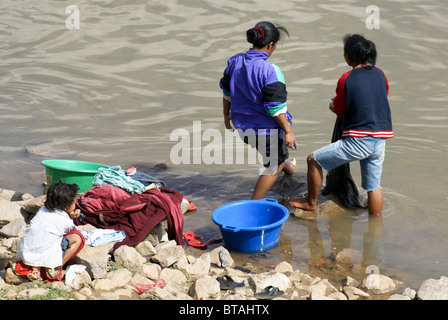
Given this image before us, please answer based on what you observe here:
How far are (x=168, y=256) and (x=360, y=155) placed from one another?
1.95 meters

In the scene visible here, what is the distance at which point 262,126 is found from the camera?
5.21 m

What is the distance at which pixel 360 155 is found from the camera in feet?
16.5

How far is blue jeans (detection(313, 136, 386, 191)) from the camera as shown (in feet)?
16.3

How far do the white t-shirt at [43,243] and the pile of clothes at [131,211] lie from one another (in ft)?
2.09

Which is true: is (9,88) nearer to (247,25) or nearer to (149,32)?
(149,32)

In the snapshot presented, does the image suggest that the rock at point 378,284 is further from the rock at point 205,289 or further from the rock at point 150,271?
the rock at point 150,271

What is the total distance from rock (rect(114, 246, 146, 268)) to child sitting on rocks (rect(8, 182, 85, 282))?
320 millimetres

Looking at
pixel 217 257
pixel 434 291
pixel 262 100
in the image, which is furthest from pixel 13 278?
pixel 434 291

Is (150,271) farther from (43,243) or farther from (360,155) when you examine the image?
(360,155)

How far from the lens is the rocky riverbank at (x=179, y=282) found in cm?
370

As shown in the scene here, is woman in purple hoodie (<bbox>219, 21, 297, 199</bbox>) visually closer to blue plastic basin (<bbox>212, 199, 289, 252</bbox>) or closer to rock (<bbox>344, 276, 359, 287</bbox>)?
blue plastic basin (<bbox>212, 199, 289, 252</bbox>)

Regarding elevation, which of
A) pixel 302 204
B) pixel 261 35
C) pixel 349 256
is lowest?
pixel 349 256

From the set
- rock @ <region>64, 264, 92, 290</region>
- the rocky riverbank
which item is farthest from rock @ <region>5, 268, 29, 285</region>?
rock @ <region>64, 264, 92, 290</region>

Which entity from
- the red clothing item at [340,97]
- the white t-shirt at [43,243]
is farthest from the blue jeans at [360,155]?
the white t-shirt at [43,243]
